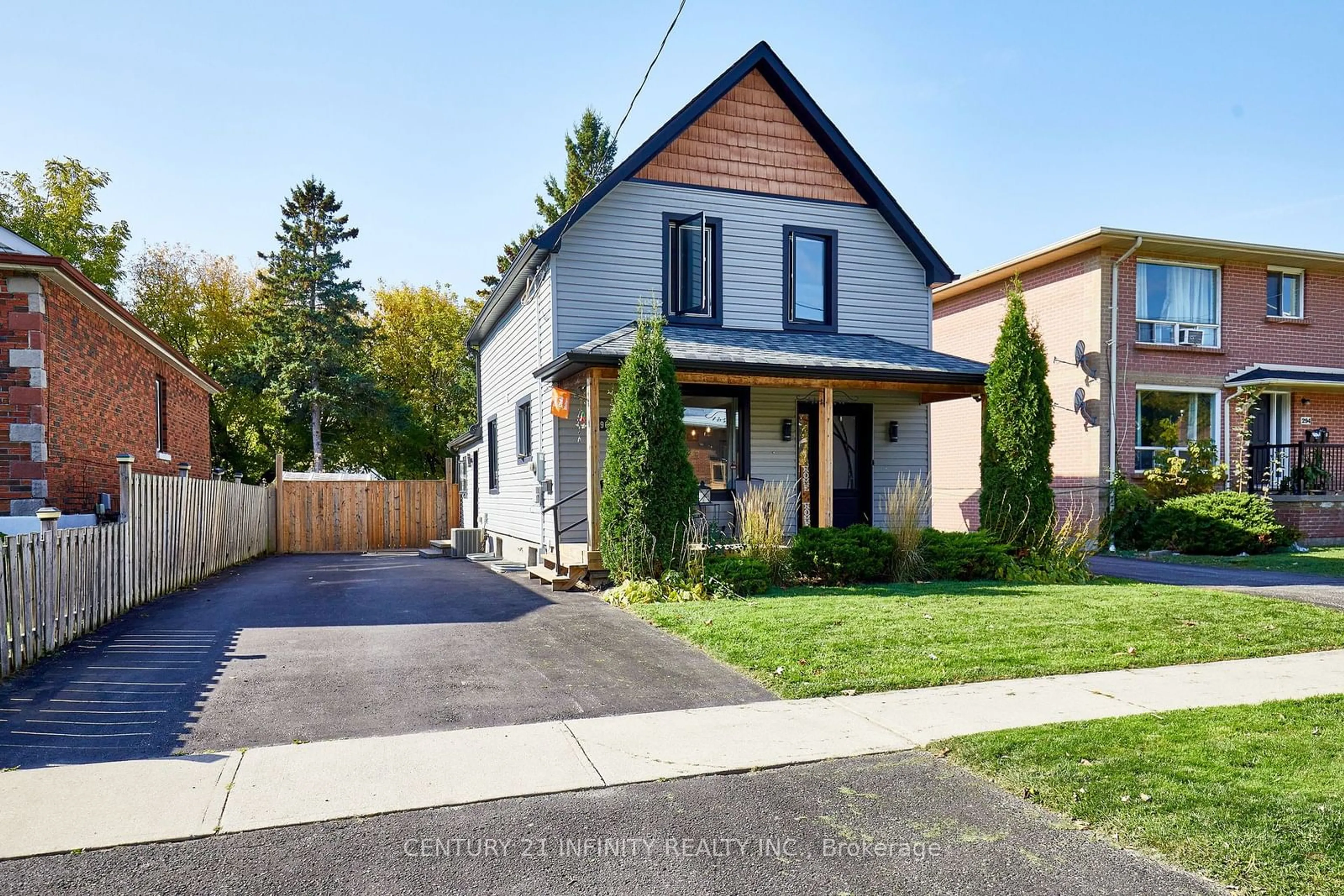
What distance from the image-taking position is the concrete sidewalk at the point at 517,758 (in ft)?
12.6

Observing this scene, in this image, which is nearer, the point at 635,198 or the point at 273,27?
the point at 273,27

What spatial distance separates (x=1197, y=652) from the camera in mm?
7238

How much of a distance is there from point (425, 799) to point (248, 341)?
119 ft

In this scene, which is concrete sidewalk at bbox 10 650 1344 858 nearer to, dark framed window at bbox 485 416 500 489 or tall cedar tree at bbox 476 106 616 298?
dark framed window at bbox 485 416 500 489

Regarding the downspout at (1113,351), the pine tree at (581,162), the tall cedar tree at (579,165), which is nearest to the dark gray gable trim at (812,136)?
the downspout at (1113,351)

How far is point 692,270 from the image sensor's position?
45.5 ft

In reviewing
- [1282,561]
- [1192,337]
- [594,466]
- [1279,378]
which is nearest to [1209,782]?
→ [594,466]

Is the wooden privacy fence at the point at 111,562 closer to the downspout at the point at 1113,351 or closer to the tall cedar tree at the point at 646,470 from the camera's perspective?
the tall cedar tree at the point at 646,470

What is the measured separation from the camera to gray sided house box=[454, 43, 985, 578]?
1264 centimetres

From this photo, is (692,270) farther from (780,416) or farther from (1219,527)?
(1219,527)

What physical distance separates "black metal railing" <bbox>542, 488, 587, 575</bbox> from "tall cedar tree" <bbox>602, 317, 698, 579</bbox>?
108 centimetres

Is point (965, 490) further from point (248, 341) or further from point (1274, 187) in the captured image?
point (248, 341)

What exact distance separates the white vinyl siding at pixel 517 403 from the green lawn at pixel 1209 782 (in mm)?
8995

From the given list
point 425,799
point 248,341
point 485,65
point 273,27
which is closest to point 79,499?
point 273,27
